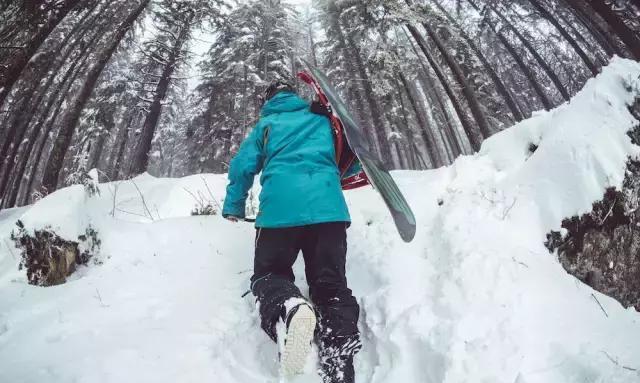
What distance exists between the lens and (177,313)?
2.90 metres

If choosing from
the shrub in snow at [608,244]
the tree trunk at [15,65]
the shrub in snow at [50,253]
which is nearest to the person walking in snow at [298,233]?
the shrub in snow at [608,244]

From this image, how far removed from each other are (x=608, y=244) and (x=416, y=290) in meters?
1.85

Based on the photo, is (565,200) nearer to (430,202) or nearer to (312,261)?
(430,202)

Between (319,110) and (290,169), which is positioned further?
(319,110)

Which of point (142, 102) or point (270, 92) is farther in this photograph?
point (142, 102)

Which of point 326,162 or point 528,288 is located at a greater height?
point 326,162

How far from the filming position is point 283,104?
3182mm

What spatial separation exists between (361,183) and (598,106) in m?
2.61

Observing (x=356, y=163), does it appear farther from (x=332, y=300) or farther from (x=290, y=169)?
(x=332, y=300)

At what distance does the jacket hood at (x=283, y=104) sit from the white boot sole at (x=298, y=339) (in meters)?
1.80

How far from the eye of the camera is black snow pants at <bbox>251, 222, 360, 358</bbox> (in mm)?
2299

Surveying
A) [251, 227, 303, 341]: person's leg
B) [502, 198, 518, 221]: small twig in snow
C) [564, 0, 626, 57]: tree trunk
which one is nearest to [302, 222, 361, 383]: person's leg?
[251, 227, 303, 341]: person's leg

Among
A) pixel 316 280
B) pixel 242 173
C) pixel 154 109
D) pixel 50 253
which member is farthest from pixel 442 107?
pixel 50 253

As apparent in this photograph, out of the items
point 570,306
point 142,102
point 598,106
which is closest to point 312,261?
point 570,306
